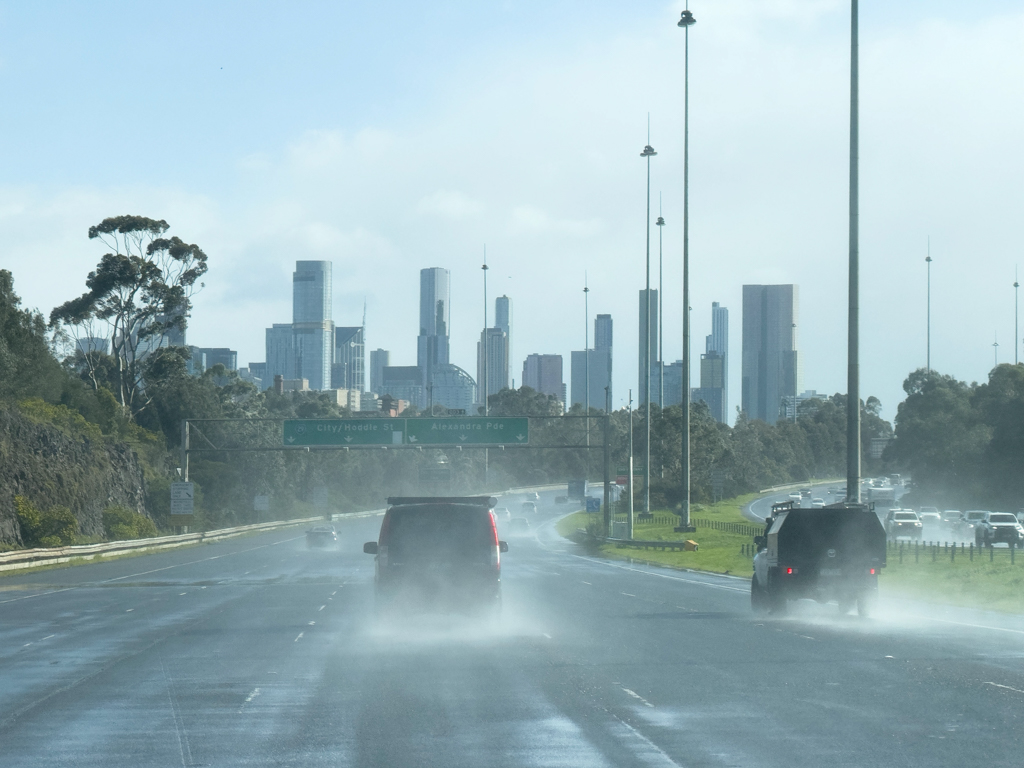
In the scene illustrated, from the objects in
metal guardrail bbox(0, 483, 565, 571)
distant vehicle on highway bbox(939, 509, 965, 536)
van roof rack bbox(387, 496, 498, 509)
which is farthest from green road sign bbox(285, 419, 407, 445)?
van roof rack bbox(387, 496, 498, 509)

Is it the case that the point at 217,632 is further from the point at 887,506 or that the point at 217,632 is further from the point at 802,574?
the point at 887,506

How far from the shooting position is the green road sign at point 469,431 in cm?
6625

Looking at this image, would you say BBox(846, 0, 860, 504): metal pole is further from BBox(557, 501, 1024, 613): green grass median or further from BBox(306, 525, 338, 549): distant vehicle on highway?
BBox(306, 525, 338, 549): distant vehicle on highway

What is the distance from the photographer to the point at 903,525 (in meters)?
67.4

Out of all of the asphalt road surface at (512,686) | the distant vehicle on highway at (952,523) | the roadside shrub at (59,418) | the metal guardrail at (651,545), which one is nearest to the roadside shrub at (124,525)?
the roadside shrub at (59,418)

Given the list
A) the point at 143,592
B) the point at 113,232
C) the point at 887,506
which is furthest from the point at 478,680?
the point at 887,506

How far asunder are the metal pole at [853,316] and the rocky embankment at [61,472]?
126 feet

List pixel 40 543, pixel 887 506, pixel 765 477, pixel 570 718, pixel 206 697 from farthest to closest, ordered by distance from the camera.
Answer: pixel 765 477, pixel 887 506, pixel 40 543, pixel 206 697, pixel 570 718

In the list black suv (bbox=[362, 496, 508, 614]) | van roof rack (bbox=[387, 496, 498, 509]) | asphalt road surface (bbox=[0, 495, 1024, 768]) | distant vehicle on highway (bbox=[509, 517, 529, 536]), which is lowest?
distant vehicle on highway (bbox=[509, 517, 529, 536])

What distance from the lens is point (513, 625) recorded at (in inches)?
895

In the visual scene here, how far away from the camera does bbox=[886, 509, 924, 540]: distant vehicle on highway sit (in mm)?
66250

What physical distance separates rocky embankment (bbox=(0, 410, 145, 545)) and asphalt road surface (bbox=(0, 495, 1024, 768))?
31.1 metres

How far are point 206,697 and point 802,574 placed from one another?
44.6 ft

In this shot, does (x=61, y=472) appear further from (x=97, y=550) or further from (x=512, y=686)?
(x=512, y=686)
